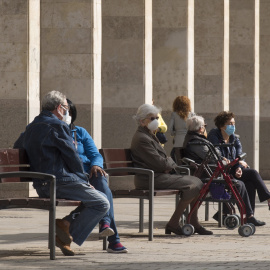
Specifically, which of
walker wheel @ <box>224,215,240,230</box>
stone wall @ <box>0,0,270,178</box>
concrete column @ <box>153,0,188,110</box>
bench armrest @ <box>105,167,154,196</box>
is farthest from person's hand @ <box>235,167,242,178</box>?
concrete column @ <box>153,0,188,110</box>

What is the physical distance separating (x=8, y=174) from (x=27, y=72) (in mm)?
6615

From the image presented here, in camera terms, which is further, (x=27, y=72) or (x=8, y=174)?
(x=27, y=72)

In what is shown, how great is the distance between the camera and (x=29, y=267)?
8.66 meters

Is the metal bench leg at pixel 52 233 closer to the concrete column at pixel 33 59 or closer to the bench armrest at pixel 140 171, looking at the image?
the bench armrest at pixel 140 171

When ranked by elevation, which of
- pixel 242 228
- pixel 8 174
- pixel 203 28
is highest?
pixel 203 28

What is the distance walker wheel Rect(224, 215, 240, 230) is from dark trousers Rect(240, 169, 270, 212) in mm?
1132

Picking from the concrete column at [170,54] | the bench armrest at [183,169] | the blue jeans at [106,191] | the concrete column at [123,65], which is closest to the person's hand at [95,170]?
the blue jeans at [106,191]

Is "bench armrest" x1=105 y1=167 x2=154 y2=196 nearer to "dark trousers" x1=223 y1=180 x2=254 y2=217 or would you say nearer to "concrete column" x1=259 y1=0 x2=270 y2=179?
"dark trousers" x1=223 y1=180 x2=254 y2=217

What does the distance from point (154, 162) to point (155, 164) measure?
0.9 inches

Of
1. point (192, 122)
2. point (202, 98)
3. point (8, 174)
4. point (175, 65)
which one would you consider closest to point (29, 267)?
point (8, 174)

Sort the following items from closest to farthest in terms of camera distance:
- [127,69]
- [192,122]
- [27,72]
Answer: [192,122] → [27,72] → [127,69]

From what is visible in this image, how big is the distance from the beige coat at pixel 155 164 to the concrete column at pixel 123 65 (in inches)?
326

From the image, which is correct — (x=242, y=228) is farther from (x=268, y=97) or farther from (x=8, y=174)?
(x=268, y=97)

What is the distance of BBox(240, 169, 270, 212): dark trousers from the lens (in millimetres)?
13281
